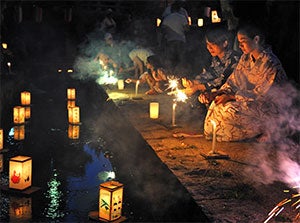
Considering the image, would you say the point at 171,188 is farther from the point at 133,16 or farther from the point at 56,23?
the point at 56,23

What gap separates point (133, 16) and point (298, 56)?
18167mm

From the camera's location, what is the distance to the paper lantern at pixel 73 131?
11.0m

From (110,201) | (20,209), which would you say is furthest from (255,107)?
(20,209)

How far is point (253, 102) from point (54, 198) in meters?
4.03

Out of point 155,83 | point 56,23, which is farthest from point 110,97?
point 56,23

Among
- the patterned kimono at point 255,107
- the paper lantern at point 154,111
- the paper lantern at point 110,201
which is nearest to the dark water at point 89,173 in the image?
the paper lantern at point 110,201

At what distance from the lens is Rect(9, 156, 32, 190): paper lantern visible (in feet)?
22.0

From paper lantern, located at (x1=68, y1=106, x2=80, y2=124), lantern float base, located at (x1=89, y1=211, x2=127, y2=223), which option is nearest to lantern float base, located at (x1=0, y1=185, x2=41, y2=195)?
lantern float base, located at (x1=89, y1=211, x2=127, y2=223)

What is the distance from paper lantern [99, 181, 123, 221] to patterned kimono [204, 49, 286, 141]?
9.76 feet

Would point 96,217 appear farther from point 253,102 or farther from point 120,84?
point 120,84

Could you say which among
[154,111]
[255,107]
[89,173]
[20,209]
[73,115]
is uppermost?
[255,107]

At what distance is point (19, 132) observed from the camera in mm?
11109

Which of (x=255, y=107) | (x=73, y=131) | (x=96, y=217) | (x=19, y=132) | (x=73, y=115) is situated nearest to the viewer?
(x=96, y=217)

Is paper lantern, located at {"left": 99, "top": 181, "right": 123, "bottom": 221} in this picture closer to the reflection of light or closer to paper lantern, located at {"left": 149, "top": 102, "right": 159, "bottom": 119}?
the reflection of light
